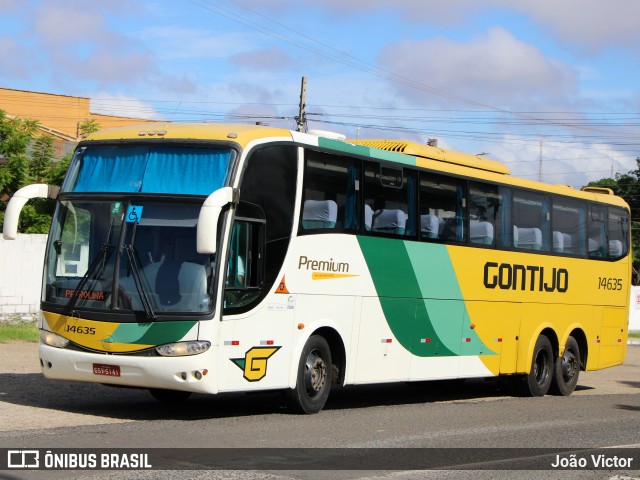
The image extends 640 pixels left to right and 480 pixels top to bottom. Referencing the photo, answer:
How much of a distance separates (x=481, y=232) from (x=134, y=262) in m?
7.19

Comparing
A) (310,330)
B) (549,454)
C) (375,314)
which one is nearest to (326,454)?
(549,454)

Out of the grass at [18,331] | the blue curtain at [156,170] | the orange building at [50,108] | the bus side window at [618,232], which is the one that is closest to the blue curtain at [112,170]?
the blue curtain at [156,170]

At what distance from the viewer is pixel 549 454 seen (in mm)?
10656

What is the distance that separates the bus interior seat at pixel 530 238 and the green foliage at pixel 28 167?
597 inches

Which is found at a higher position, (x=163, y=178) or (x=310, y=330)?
(x=163, y=178)

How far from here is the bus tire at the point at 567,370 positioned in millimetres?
19562

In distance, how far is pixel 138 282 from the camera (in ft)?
39.2

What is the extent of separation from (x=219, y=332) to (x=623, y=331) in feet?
40.5

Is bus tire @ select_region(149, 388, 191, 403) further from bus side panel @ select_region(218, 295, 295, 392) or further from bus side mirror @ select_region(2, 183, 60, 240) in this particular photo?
bus side mirror @ select_region(2, 183, 60, 240)

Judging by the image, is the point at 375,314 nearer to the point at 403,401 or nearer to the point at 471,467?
the point at 403,401

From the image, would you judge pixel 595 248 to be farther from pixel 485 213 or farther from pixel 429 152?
pixel 429 152

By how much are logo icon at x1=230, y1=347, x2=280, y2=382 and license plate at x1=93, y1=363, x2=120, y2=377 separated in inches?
51.9

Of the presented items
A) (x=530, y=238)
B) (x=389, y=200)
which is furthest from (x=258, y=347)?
(x=530, y=238)

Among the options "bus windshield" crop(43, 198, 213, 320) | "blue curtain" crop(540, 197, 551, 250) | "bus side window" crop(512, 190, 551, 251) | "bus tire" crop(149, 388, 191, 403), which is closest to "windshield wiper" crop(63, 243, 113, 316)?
"bus windshield" crop(43, 198, 213, 320)
